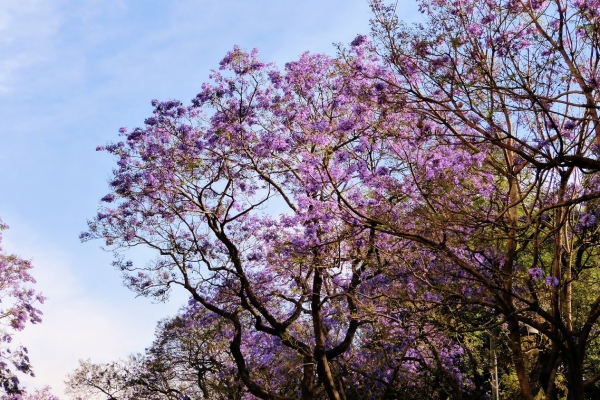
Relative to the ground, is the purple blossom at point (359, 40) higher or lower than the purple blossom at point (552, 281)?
higher

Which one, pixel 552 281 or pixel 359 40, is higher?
pixel 359 40

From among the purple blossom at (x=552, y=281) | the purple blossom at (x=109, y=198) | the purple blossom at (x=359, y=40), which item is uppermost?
the purple blossom at (x=359, y=40)

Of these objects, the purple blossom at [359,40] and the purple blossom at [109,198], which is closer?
the purple blossom at [359,40]

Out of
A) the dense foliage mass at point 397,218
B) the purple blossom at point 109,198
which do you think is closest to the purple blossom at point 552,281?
the dense foliage mass at point 397,218

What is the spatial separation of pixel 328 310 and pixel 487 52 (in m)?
7.32

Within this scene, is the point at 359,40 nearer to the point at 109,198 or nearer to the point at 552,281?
the point at 552,281

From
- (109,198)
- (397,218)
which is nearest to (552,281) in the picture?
(397,218)

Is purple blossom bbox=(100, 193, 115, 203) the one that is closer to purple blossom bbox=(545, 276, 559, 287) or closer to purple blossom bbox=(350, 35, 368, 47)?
purple blossom bbox=(350, 35, 368, 47)

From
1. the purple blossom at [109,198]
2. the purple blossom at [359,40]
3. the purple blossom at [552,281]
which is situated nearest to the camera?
the purple blossom at [552,281]

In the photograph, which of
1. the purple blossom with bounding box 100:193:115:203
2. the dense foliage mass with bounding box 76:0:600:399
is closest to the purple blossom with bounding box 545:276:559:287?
the dense foliage mass with bounding box 76:0:600:399

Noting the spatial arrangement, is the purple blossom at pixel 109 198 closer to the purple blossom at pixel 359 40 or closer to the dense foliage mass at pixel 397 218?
the dense foliage mass at pixel 397 218

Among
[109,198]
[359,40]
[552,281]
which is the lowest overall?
[552,281]

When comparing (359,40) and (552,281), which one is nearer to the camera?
(552,281)

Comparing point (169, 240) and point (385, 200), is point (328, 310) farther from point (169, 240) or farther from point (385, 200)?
point (385, 200)
